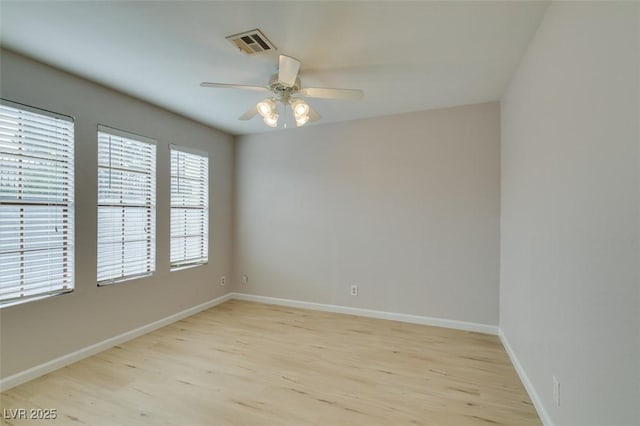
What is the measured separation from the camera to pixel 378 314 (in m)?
3.64

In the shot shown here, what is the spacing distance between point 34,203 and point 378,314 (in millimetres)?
3616

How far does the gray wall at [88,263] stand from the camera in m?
2.22

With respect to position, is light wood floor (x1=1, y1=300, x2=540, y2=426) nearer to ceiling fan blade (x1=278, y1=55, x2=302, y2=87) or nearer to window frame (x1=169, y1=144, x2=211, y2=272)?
window frame (x1=169, y1=144, x2=211, y2=272)

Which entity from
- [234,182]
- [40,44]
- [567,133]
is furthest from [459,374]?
[40,44]

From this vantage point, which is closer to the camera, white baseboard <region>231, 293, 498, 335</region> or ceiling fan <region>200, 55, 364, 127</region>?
ceiling fan <region>200, 55, 364, 127</region>

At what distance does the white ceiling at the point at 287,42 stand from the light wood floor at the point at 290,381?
2.54 meters

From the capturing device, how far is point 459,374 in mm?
2365

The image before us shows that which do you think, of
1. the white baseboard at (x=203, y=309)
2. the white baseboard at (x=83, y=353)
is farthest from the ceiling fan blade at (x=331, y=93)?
the white baseboard at (x=83, y=353)

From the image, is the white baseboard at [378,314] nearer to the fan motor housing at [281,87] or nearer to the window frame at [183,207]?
the window frame at [183,207]

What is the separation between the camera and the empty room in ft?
4.65

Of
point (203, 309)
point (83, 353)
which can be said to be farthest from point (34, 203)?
point (203, 309)

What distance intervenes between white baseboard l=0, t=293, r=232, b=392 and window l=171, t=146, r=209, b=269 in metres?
0.64

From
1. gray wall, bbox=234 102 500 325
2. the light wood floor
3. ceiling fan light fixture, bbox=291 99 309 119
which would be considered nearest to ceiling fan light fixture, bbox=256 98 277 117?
ceiling fan light fixture, bbox=291 99 309 119

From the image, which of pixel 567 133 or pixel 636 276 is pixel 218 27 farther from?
pixel 636 276
